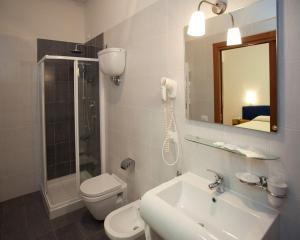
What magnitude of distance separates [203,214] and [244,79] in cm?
84

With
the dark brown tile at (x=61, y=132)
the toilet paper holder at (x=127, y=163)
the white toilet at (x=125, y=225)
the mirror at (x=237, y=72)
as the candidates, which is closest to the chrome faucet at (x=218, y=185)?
the mirror at (x=237, y=72)

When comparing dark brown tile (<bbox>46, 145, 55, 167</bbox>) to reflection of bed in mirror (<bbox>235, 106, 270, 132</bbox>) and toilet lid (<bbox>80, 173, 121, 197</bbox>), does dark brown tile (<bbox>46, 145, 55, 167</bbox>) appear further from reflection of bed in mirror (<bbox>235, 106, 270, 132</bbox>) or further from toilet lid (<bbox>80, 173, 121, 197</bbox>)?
reflection of bed in mirror (<bbox>235, 106, 270, 132</bbox>)

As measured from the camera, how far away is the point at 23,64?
8.25ft

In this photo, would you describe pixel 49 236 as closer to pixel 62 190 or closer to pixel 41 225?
pixel 41 225

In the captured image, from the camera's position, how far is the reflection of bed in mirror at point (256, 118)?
1.03m

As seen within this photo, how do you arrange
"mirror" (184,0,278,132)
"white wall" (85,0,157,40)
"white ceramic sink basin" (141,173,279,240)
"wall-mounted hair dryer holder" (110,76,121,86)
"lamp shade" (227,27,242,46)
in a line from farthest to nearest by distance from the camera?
1. "wall-mounted hair dryer holder" (110,76,121,86)
2. "white wall" (85,0,157,40)
3. "lamp shade" (227,27,242,46)
4. "mirror" (184,0,278,132)
5. "white ceramic sink basin" (141,173,279,240)

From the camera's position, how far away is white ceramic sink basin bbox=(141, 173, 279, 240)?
2.94 ft

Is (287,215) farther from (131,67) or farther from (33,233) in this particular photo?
(33,233)

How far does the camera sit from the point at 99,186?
205 centimetres

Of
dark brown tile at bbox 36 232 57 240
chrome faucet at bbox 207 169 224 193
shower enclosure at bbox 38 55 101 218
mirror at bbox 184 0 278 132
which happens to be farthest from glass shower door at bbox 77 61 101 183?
chrome faucet at bbox 207 169 224 193

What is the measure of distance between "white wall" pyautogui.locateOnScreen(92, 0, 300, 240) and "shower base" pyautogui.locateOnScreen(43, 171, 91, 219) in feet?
1.97

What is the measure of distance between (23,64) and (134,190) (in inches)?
81.9

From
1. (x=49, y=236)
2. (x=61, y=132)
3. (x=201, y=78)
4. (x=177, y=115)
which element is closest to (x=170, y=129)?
(x=177, y=115)

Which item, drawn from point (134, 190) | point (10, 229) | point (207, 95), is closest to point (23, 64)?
point (10, 229)
